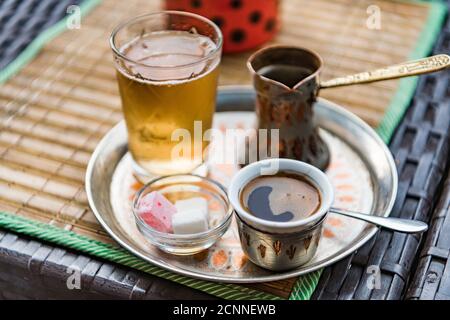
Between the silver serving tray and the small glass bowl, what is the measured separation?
0.06 feet

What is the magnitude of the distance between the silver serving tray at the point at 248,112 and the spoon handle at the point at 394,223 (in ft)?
0.05

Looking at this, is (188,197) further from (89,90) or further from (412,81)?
(412,81)

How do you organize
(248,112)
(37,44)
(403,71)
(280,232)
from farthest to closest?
(37,44) < (248,112) < (403,71) < (280,232)

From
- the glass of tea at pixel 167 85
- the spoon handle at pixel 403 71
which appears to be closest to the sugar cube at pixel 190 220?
the glass of tea at pixel 167 85

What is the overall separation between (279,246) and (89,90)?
50cm

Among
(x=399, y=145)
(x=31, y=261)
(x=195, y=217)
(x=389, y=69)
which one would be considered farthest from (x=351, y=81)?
(x=31, y=261)

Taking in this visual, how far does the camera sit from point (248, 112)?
1028 millimetres

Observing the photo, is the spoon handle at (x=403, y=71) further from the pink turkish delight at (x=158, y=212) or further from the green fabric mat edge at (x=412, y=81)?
the pink turkish delight at (x=158, y=212)

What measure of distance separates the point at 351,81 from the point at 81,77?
0.47 m

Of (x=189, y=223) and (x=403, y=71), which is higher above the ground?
(x=403, y=71)

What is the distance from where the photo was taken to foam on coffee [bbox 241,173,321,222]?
754 millimetres

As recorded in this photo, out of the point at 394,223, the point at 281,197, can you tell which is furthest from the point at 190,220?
the point at 394,223

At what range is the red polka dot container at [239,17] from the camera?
110 cm
